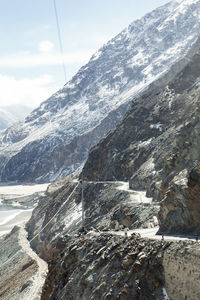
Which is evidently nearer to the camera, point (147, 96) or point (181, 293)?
point (181, 293)

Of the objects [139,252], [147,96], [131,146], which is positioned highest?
[147,96]

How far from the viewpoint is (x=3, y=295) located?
49.6 metres

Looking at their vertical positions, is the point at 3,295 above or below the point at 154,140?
below

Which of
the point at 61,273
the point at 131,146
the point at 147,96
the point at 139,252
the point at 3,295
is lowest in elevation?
the point at 3,295

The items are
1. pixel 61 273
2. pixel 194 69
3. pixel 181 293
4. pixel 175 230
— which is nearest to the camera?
pixel 181 293

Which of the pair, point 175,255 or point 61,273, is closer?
point 175,255

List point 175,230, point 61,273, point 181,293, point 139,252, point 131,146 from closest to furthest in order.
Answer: point 181,293, point 139,252, point 175,230, point 61,273, point 131,146

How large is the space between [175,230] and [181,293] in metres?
6.46

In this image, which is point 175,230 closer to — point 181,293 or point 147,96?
point 181,293

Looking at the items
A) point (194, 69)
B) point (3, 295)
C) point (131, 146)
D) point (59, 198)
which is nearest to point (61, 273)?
point (3, 295)

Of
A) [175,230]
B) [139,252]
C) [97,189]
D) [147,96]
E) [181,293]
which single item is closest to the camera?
[181,293]

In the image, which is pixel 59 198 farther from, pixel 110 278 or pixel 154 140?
pixel 110 278

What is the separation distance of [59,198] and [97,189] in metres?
17.7

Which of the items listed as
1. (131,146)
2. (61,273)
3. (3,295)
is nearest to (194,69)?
(131,146)
